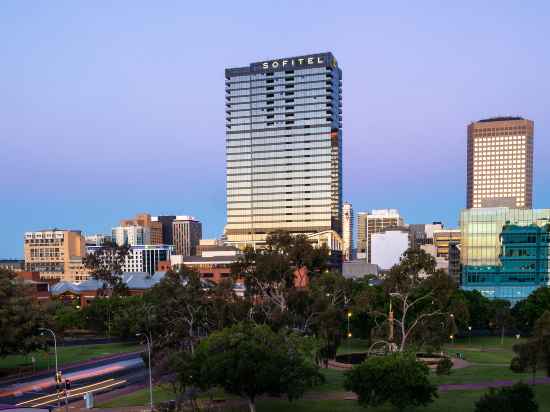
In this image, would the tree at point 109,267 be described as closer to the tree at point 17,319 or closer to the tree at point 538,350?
the tree at point 17,319

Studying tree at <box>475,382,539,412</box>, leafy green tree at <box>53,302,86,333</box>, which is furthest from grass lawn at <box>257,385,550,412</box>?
leafy green tree at <box>53,302,86,333</box>

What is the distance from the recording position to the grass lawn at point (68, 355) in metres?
71.6

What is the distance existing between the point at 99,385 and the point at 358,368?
32.5 metres

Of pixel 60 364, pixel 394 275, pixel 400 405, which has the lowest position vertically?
pixel 60 364

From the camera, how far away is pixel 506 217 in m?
131

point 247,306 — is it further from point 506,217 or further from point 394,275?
point 506,217

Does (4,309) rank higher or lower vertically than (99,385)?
higher

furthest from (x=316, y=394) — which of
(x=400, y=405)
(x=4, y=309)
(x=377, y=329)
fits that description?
(x=4, y=309)

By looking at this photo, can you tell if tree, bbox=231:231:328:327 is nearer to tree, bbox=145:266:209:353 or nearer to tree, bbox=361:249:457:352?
tree, bbox=145:266:209:353

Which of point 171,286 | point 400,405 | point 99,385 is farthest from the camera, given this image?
point 99,385

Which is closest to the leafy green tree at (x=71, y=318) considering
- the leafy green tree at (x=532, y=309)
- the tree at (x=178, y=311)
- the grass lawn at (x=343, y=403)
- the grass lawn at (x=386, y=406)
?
the tree at (x=178, y=311)

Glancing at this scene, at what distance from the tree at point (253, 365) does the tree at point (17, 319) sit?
3133cm

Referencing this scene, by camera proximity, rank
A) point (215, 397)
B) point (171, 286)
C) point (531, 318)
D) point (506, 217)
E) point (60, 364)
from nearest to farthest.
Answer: point (215, 397)
point (171, 286)
point (60, 364)
point (531, 318)
point (506, 217)

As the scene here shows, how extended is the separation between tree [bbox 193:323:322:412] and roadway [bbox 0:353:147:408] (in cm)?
1781
